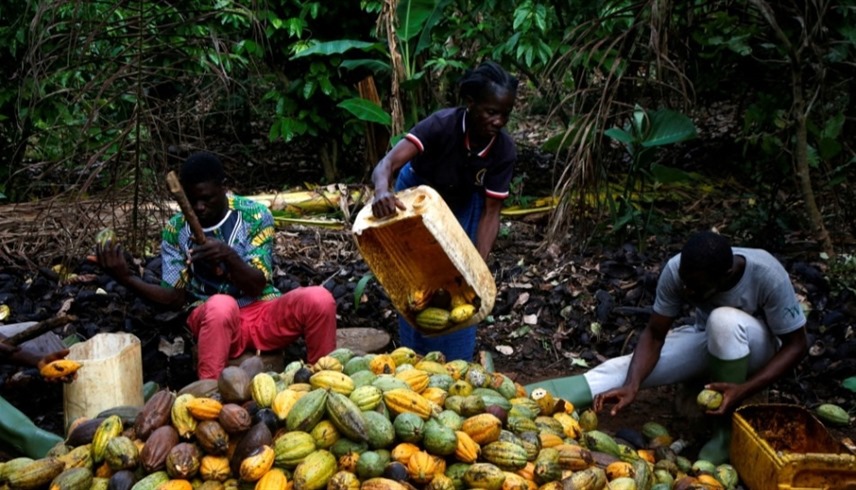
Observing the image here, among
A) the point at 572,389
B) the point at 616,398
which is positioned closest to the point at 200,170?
the point at 572,389

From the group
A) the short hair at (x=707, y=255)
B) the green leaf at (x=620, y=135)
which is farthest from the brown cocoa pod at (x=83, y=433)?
the green leaf at (x=620, y=135)

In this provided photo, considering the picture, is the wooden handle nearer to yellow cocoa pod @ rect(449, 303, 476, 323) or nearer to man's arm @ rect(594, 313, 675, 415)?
yellow cocoa pod @ rect(449, 303, 476, 323)

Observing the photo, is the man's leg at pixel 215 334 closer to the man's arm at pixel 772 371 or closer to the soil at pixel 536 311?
the soil at pixel 536 311

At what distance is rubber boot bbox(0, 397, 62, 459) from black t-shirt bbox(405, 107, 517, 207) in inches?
74.2

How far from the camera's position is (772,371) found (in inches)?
146

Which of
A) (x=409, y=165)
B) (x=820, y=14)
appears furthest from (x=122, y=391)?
(x=820, y=14)

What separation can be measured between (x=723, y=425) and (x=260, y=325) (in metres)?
2.10

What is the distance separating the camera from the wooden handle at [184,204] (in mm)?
3279

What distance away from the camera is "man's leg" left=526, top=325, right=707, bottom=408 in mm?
4039

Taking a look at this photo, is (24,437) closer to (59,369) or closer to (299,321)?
(59,369)

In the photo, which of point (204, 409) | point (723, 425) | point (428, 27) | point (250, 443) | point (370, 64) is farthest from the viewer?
point (370, 64)

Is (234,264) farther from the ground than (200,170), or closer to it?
closer to it

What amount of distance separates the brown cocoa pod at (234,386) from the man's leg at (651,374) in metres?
1.56

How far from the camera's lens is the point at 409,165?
13.4 ft
